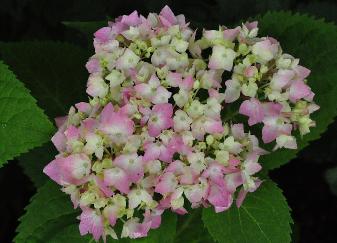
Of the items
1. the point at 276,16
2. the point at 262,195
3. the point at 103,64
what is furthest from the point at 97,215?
the point at 276,16

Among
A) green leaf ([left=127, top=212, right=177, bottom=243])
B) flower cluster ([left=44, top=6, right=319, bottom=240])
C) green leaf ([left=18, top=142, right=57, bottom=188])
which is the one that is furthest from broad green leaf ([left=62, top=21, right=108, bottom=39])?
green leaf ([left=127, top=212, right=177, bottom=243])

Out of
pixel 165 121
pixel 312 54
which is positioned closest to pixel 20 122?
pixel 165 121

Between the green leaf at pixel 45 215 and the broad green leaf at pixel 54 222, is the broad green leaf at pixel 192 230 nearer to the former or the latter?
the broad green leaf at pixel 54 222

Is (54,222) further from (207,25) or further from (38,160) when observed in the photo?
(207,25)

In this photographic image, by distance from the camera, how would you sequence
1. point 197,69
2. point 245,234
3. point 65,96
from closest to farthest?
point 197,69
point 245,234
point 65,96

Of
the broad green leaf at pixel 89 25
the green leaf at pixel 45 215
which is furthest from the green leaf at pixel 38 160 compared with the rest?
the broad green leaf at pixel 89 25

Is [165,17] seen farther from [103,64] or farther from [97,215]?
[97,215]
